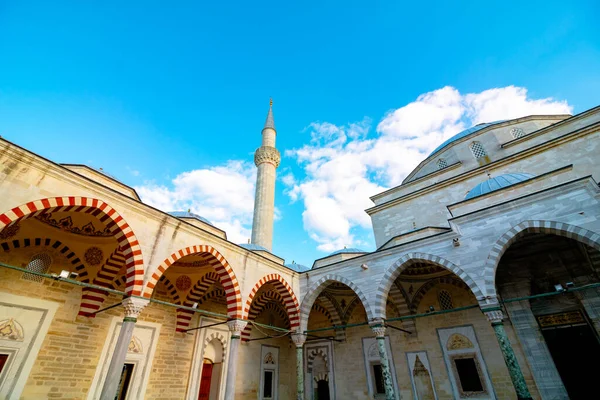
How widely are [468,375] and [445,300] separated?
1995 millimetres

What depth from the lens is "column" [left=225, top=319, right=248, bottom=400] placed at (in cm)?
671

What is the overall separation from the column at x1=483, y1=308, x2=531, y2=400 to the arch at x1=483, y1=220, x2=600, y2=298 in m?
0.39

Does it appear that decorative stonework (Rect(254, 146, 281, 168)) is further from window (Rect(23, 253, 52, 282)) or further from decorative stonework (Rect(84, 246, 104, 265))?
window (Rect(23, 253, 52, 282))

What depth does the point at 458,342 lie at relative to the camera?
8.27 meters

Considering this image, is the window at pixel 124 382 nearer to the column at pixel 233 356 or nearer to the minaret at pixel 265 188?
the column at pixel 233 356

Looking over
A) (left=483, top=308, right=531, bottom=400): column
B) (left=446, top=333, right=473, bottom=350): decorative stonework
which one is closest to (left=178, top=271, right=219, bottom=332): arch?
(left=446, top=333, right=473, bottom=350): decorative stonework

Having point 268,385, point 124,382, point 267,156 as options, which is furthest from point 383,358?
point 267,156

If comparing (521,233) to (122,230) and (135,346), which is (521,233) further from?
(135,346)

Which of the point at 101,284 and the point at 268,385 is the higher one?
the point at 101,284

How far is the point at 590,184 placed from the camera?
5.68 m

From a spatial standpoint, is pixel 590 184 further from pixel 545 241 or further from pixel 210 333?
pixel 210 333

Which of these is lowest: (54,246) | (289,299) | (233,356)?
(233,356)

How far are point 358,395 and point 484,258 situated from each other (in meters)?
6.27

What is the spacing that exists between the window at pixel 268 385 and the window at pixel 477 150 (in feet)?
35.8
